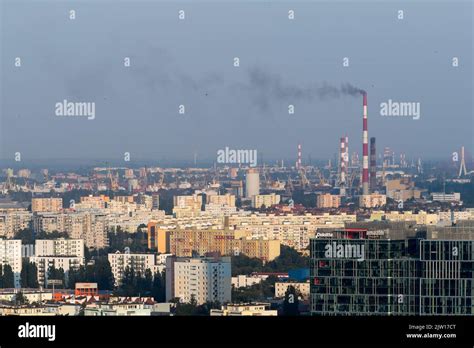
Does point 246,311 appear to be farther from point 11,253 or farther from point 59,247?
point 59,247

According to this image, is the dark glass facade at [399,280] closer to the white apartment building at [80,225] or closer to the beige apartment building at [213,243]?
the beige apartment building at [213,243]

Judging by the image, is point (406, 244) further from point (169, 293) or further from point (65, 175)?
point (65, 175)

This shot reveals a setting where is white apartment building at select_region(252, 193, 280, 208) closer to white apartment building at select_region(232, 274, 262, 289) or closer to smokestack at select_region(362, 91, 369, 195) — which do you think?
smokestack at select_region(362, 91, 369, 195)

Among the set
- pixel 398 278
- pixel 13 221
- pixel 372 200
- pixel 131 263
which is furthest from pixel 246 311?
pixel 372 200

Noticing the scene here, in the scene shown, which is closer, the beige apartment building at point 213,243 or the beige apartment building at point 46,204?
the beige apartment building at point 213,243

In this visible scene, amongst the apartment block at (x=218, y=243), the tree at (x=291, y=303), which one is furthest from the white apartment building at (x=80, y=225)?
the tree at (x=291, y=303)
